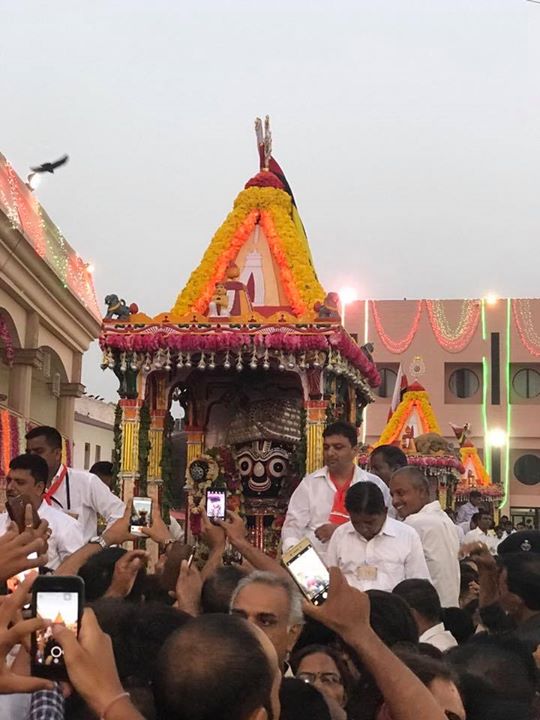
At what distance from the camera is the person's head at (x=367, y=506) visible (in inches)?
218

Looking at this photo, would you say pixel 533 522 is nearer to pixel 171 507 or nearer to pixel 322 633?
pixel 171 507

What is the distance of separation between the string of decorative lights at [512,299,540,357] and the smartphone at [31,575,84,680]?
40.1m

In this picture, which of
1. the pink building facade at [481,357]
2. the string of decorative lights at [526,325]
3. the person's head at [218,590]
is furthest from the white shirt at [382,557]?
the string of decorative lights at [526,325]

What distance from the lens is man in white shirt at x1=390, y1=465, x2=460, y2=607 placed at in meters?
6.20

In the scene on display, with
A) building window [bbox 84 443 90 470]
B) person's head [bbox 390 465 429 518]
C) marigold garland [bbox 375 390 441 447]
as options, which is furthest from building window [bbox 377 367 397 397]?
person's head [bbox 390 465 429 518]

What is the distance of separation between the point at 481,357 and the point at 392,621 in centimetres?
3847

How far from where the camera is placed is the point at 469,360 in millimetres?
41281

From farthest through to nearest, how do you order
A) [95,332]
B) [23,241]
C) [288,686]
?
1. [95,332]
2. [23,241]
3. [288,686]

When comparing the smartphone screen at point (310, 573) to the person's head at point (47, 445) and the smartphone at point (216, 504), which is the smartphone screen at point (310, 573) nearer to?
the smartphone at point (216, 504)

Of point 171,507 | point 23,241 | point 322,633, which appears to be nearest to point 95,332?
point 23,241

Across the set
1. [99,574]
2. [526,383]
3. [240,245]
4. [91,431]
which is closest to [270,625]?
[99,574]

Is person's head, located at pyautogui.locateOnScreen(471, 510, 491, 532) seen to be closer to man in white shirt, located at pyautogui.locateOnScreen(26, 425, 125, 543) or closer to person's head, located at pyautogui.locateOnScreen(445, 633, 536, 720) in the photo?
man in white shirt, located at pyautogui.locateOnScreen(26, 425, 125, 543)

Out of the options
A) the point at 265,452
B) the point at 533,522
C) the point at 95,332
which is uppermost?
the point at 95,332

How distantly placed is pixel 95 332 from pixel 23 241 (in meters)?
6.06
